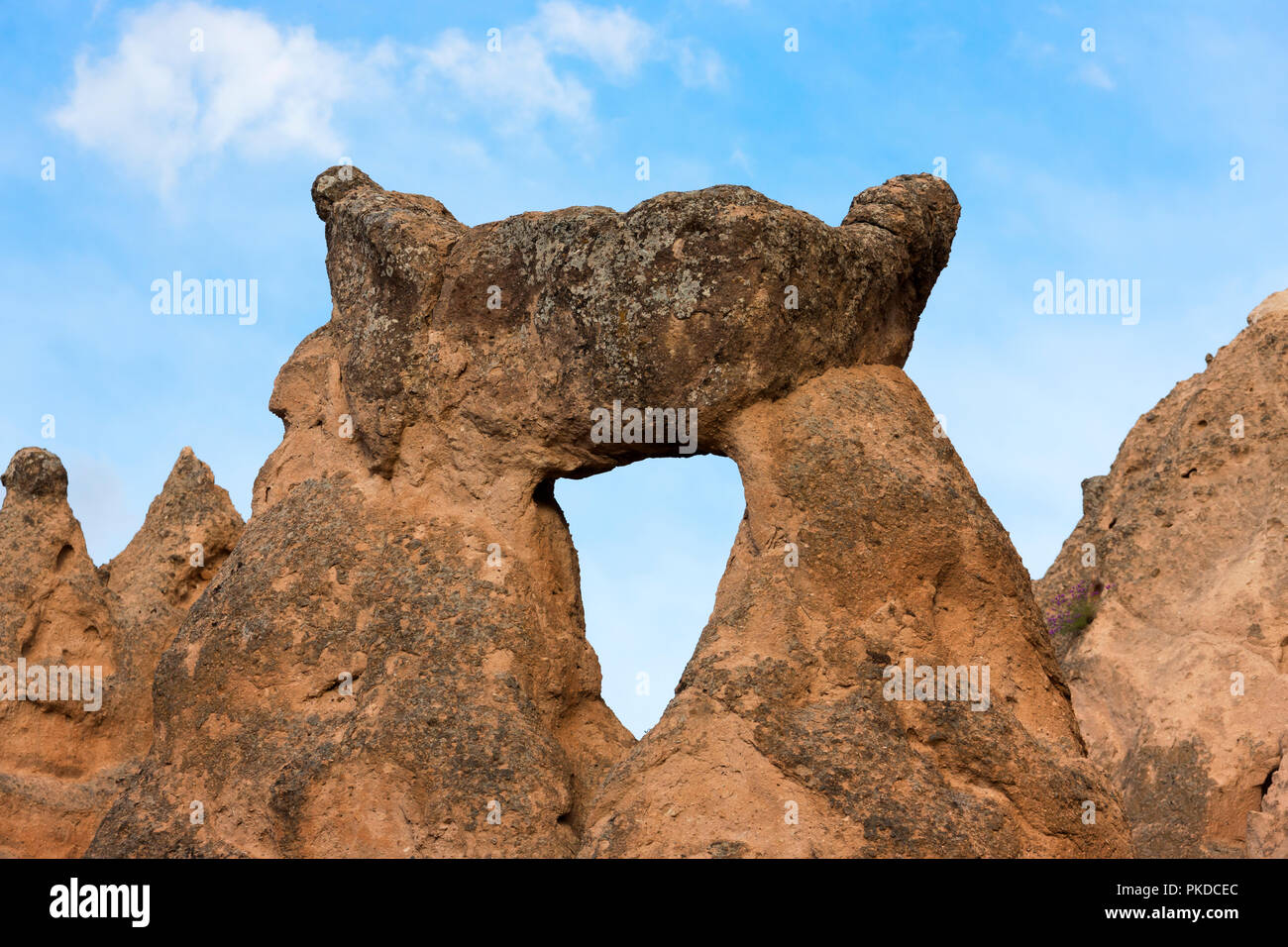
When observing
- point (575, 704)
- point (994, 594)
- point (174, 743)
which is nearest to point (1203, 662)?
point (994, 594)

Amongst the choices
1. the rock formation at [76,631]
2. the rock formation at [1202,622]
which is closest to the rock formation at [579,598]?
the rock formation at [76,631]

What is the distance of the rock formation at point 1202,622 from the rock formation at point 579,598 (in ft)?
13.9

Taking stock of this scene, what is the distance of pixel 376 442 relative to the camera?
10133 mm

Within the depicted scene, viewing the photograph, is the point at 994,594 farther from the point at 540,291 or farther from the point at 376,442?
the point at 376,442

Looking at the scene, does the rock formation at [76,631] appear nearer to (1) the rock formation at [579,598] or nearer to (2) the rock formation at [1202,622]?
(1) the rock formation at [579,598]

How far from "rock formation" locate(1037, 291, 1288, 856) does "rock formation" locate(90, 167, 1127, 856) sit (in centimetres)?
424

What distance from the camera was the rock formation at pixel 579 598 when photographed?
8.34 m

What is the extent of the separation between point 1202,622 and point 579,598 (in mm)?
6028

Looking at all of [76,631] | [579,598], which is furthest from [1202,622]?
[76,631]

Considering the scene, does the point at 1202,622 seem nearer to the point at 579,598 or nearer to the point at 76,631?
the point at 579,598

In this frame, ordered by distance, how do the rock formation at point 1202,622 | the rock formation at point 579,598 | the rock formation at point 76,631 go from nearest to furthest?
the rock formation at point 579,598
the rock formation at point 1202,622
the rock formation at point 76,631

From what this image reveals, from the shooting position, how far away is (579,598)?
1008 centimetres
